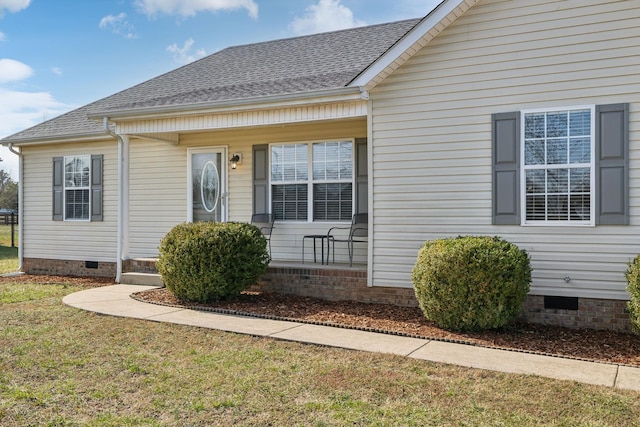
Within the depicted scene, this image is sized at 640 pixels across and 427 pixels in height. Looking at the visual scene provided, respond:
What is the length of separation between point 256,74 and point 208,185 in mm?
2308

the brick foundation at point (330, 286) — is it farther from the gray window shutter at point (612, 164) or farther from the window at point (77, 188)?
the window at point (77, 188)

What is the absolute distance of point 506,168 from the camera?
6.46 metres

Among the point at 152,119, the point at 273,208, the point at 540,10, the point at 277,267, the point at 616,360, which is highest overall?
the point at 540,10

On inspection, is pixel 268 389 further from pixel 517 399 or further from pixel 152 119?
pixel 152 119

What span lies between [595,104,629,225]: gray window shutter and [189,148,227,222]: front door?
6296 millimetres

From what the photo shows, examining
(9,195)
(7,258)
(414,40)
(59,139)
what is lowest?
(7,258)

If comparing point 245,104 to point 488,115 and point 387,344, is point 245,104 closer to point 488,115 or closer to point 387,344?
point 488,115

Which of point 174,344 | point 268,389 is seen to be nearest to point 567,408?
point 268,389

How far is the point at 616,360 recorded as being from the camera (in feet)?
16.1

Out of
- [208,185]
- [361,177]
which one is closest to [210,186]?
[208,185]

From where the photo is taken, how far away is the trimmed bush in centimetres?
520

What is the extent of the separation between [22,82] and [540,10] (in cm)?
1905

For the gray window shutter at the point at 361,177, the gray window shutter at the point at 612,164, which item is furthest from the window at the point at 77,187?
the gray window shutter at the point at 612,164

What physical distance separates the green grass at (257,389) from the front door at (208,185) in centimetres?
472
